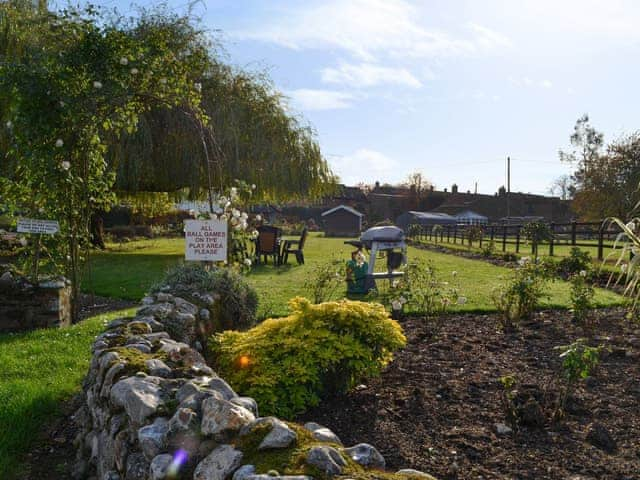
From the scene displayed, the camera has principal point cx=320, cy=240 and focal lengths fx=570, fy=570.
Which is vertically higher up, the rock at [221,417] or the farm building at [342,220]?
the farm building at [342,220]

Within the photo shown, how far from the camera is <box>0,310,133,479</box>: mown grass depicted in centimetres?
360

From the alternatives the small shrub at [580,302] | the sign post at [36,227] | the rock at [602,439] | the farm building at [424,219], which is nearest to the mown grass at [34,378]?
the sign post at [36,227]

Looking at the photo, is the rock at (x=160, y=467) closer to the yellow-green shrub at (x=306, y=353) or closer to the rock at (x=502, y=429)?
the yellow-green shrub at (x=306, y=353)

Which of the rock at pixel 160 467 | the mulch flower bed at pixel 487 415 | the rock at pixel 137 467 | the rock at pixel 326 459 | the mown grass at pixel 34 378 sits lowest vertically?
the mown grass at pixel 34 378

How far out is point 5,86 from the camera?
6.73 metres

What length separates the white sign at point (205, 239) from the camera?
601cm

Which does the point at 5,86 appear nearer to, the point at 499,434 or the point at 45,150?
the point at 45,150

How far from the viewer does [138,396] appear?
251cm

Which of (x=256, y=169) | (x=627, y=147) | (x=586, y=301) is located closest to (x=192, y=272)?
(x=586, y=301)

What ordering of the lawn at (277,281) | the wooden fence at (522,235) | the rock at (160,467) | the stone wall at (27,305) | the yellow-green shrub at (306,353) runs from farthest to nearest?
the wooden fence at (522,235) < the lawn at (277,281) < the stone wall at (27,305) < the yellow-green shrub at (306,353) < the rock at (160,467)

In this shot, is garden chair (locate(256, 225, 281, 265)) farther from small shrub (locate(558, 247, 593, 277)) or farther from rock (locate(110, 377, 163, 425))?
rock (locate(110, 377, 163, 425))

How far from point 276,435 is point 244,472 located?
218 millimetres

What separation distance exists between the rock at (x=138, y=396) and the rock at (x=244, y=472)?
69 cm

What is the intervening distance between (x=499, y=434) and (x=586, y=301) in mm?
3868
